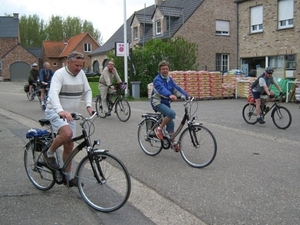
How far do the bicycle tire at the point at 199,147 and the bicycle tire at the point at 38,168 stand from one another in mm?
2368

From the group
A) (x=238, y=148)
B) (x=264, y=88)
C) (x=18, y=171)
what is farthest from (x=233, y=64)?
(x=18, y=171)

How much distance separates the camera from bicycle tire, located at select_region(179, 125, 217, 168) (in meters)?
Answer: 5.98

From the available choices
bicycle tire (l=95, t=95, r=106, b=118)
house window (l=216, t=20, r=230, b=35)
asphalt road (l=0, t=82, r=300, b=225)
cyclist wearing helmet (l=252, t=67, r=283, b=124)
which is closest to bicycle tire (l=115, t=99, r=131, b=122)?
bicycle tire (l=95, t=95, r=106, b=118)

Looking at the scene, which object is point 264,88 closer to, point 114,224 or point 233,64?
point 114,224


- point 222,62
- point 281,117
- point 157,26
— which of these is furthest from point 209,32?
point 281,117

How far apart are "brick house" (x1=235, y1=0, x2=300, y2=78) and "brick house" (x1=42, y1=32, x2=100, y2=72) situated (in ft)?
136

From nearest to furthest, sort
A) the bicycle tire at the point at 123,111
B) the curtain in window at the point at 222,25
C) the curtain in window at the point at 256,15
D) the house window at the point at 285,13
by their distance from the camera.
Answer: the bicycle tire at the point at 123,111 → the house window at the point at 285,13 → the curtain in window at the point at 256,15 → the curtain in window at the point at 222,25

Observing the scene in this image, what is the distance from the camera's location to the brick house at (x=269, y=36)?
20000 millimetres

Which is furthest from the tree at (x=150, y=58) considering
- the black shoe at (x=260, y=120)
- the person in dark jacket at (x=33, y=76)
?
A: the black shoe at (x=260, y=120)

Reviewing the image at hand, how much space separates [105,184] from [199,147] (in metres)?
2.22

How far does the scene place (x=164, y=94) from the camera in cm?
627

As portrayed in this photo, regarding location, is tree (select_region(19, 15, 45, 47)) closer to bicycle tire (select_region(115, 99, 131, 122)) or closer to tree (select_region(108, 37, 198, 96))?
tree (select_region(108, 37, 198, 96))

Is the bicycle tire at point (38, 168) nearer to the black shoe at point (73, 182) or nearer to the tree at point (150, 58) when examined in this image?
the black shoe at point (73, 182)

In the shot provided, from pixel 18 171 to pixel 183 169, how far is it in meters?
2.65
